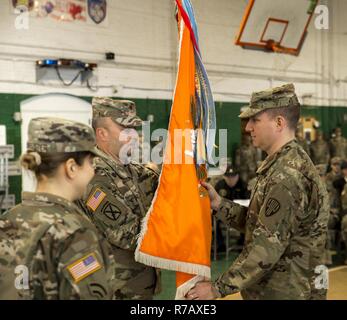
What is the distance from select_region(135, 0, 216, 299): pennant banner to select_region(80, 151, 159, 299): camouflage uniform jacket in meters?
0.11

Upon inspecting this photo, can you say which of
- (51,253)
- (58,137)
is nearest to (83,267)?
(51,253)

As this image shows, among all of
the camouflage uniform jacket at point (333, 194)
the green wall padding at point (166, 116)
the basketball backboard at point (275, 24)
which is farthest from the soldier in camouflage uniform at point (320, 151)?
the camouflage uniform jacket at point (333, 194)

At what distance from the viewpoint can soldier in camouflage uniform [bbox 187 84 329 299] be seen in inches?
87.9

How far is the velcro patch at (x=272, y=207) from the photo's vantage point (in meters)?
2.23

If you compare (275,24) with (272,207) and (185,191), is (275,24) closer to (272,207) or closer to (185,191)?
(185,191)

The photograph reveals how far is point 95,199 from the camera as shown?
2.56m

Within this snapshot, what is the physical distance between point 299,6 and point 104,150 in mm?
8771

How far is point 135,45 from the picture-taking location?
8.90 m

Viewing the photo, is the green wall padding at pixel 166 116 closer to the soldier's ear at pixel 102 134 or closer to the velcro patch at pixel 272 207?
the soldier's ear at pixel 102 134

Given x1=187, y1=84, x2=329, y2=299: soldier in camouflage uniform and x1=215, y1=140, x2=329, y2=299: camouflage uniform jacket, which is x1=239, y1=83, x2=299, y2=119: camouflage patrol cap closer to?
x1=187, y1=84, x2=329, y2=299: soldier in camouflage uniform

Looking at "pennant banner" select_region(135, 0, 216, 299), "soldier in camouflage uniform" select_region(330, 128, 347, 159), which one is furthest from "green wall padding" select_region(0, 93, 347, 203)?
"pennant banner" select_region(135, 0, 216, 299)

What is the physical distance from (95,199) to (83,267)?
1012 millimetres
